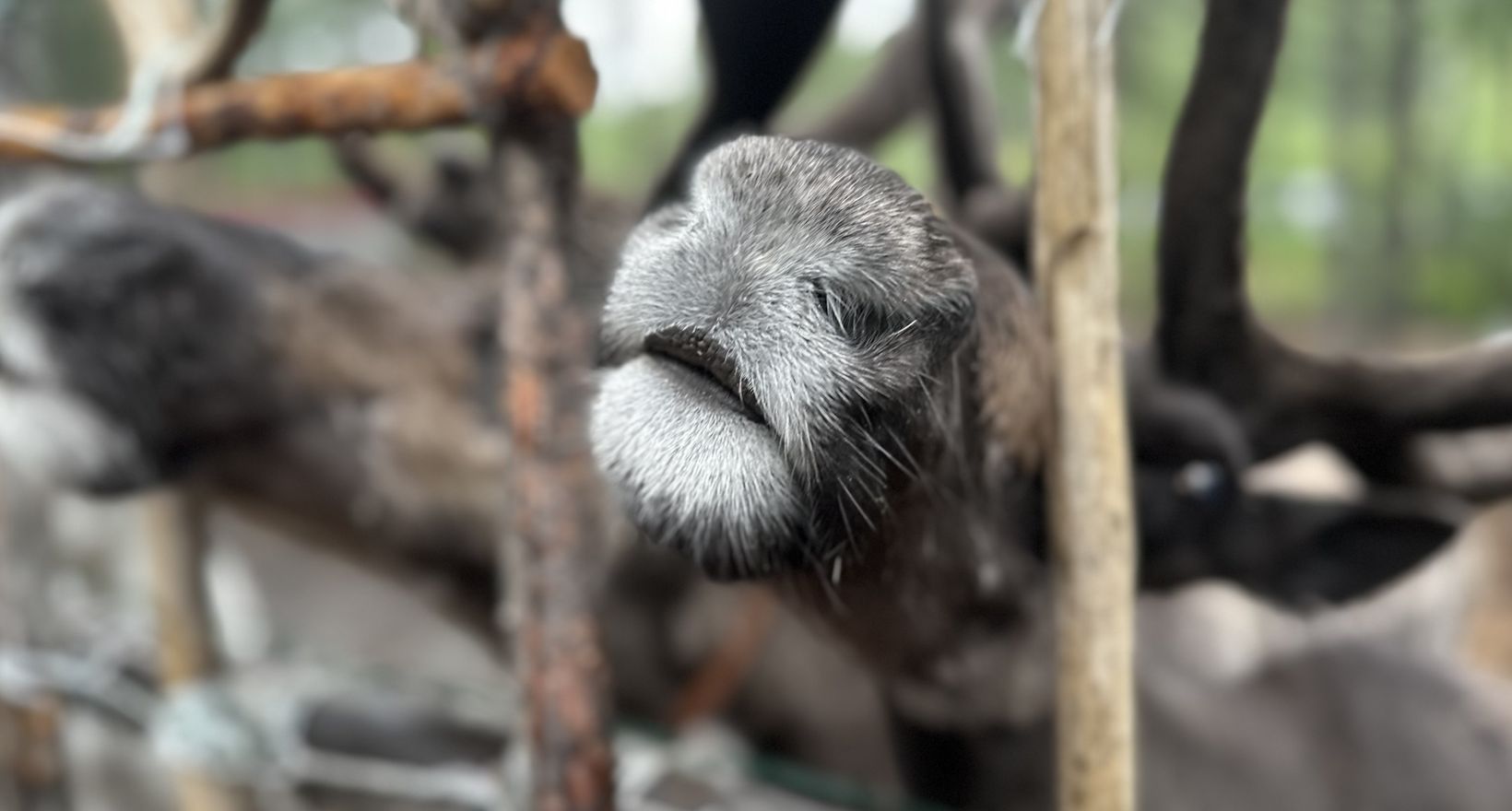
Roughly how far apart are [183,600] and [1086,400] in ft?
4.10

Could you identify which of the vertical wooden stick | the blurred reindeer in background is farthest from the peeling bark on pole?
the vertical wooden stick

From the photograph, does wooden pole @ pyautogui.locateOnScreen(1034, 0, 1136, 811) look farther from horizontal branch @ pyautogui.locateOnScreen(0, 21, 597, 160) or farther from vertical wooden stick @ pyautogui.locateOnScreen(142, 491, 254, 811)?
vertical wooden stick @ pyautogui.locateOnScreen(142, 491, 254, 811)

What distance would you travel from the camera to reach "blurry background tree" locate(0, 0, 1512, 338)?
827 mm

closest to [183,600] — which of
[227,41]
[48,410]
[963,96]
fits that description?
[48,410]

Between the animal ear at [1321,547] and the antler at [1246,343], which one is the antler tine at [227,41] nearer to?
the antler at [1246,343]

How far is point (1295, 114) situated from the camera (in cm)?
93

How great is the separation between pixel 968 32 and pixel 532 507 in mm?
703

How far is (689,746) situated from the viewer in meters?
1.39

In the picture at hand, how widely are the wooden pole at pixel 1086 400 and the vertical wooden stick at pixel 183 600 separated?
1190mm

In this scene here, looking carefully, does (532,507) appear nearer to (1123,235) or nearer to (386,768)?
(1123,235)

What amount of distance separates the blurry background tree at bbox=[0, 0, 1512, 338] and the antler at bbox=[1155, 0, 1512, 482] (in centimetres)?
4

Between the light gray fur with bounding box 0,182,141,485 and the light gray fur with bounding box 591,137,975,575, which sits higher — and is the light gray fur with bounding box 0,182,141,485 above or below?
above

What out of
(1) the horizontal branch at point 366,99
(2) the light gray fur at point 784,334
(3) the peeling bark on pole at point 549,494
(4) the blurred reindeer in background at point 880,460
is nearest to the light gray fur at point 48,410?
(4) the blurred reindeer in background at point 880,460

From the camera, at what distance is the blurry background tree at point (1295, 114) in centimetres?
83
